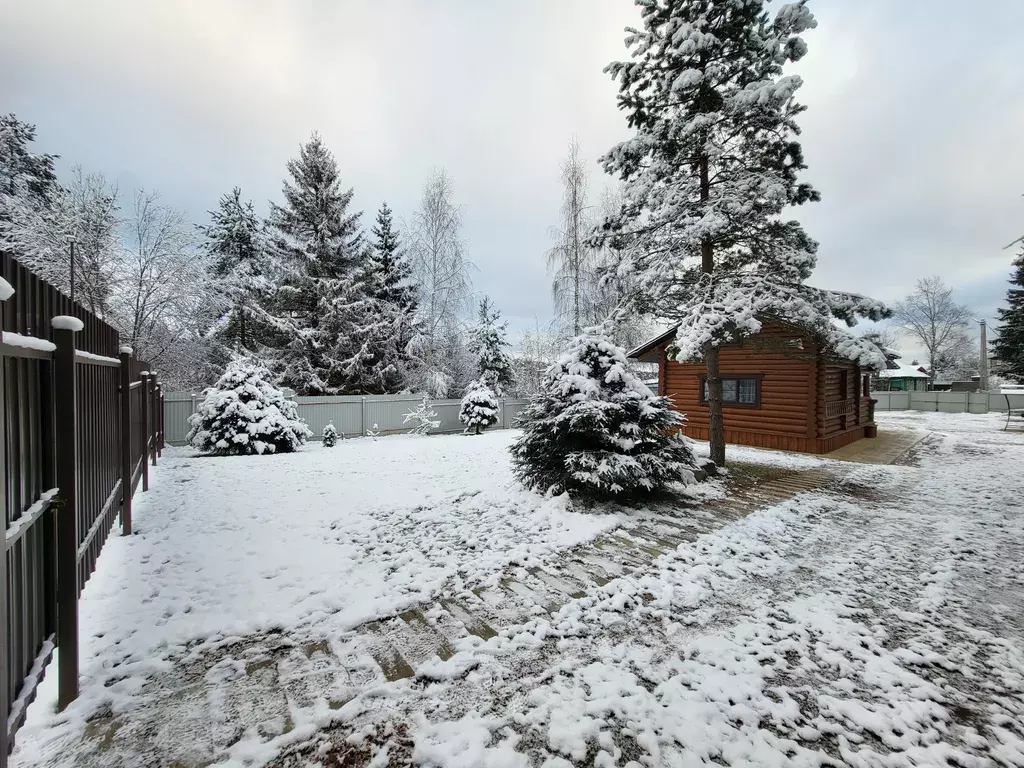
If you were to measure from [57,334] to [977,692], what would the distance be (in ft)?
16.7

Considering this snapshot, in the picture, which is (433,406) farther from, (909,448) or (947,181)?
(947,181)

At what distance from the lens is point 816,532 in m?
4.61

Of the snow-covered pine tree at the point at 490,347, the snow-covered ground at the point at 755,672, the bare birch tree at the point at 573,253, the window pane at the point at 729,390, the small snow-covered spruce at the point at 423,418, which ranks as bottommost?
the snow-covered ground at the point at 755,672

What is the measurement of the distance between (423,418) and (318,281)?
751cm

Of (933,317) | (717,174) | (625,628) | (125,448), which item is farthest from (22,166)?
(933,317)

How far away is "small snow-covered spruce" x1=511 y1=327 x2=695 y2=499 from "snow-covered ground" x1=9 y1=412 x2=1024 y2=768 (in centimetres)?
56

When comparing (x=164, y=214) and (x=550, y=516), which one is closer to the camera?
(x=550, y=516)

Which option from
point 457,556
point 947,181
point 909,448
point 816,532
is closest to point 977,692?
point 816,532

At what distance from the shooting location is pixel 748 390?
36.3 feet

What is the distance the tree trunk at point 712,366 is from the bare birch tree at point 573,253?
295 inches

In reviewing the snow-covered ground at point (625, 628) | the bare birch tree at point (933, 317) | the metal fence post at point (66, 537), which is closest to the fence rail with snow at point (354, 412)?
the snow-covered ground at point (625, 628)

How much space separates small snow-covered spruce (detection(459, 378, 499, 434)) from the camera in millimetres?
14906

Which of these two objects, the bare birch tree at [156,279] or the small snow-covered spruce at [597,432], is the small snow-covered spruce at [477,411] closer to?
the small snow-covered spruce at [597,432]

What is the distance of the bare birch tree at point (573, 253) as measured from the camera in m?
15.0
